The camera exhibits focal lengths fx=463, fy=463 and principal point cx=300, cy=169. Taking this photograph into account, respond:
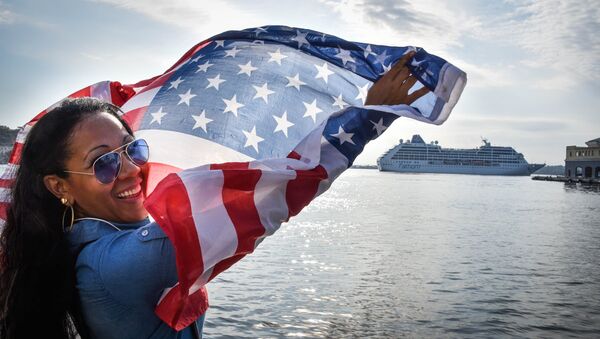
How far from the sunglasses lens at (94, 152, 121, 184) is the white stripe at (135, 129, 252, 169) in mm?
681

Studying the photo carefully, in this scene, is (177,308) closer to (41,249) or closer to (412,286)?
(41,249)

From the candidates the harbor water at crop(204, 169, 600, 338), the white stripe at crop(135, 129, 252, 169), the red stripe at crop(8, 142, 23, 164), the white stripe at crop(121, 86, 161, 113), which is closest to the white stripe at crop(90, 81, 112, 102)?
the white stripe at crop(121, 86, 161, 113)

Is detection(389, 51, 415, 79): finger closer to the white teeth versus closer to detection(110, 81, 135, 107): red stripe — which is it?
the white teeth

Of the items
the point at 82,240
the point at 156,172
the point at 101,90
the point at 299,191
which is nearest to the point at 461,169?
the point at 101,90

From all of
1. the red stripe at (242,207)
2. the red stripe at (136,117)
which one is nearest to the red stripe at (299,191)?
the red stripe at (242,207)

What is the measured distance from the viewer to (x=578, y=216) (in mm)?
28922

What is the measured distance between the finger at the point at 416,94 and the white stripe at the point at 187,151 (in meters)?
0.78

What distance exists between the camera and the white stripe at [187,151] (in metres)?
2.21

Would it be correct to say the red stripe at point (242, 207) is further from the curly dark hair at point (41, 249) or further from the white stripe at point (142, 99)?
the white stripe at point (142, 99)

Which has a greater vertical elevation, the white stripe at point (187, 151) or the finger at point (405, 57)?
the finger at point (405, 57)

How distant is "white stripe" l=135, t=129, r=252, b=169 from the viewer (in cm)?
221

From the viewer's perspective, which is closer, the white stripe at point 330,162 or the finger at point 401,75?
the white stripe at point 330,162

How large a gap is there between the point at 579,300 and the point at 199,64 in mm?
11188

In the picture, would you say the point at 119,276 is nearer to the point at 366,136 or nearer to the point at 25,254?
the point at 25,254
